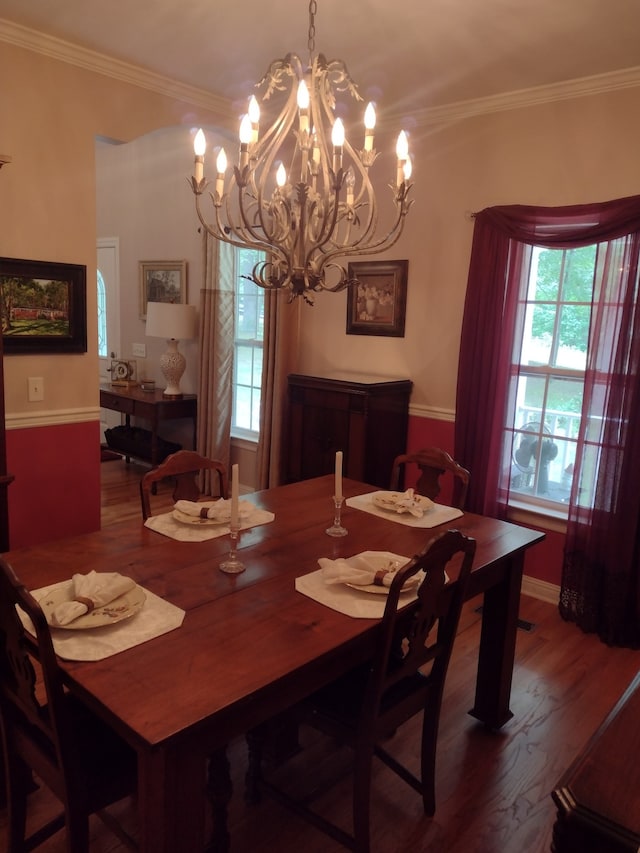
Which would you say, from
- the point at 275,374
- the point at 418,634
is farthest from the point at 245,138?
the point at 275,374

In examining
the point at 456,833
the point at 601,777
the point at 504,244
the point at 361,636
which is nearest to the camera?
the point at 601,777

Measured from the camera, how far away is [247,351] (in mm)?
5113

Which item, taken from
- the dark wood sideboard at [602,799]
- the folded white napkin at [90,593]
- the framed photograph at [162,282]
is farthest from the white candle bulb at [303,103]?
the framed photograph at [162,282]

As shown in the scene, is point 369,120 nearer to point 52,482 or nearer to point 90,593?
point 90,593

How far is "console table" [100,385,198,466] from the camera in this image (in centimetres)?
512

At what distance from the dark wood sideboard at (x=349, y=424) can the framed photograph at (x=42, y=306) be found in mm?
1415

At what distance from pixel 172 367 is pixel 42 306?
2068 millimetres

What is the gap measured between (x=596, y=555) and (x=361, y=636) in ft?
6.81

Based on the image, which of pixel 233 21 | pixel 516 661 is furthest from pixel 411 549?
pixel 233 21

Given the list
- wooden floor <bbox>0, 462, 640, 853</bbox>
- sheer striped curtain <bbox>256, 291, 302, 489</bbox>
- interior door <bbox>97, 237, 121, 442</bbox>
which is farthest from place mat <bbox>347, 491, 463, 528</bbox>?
interior door <bbox>97, 237, 121, 442</bbox>

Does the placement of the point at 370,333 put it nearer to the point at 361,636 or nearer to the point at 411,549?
the point at 411,549

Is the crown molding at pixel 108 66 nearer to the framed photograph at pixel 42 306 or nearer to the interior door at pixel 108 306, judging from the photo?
the framed photograph at pixel 42 306

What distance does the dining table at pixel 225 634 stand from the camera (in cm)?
126

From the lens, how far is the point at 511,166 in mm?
3426
